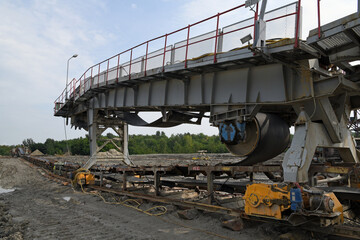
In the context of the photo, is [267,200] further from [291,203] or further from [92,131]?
[92,131]

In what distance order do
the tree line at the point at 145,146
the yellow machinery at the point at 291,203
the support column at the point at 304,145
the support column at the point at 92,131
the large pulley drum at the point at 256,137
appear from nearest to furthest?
the yellow machinery at the point at 291,203 < the support column at the point at 304,145 < the large pulley drum at the point at 256,137 < the support column at the point at 92,131 < the tree line at the point at 145,146

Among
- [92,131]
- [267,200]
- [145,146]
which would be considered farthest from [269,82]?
[145,146]

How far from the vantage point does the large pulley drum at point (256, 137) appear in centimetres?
780

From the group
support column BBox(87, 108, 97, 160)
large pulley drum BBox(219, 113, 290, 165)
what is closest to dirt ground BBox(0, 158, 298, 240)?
large pulley drum BBox(219, 113, 290, 165)

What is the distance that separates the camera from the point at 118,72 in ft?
42.8

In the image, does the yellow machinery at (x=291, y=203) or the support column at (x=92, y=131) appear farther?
the support column at (x=92, y=131)

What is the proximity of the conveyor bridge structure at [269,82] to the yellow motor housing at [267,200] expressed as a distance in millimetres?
669

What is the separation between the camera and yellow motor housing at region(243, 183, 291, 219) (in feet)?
17.6

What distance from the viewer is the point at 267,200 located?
5500 mm

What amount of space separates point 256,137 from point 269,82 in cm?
155

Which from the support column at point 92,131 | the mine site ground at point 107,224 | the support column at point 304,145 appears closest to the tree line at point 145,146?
the support column at point 92,131

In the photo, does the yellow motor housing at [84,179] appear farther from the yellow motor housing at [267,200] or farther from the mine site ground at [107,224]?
the yellow motor housing at [267,200]

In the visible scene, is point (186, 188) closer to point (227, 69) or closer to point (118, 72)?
point (227, 69)

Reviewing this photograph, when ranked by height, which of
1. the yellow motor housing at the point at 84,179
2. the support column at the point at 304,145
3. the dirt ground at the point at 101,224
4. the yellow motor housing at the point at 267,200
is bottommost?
the dirt ground at the point at 101,224
